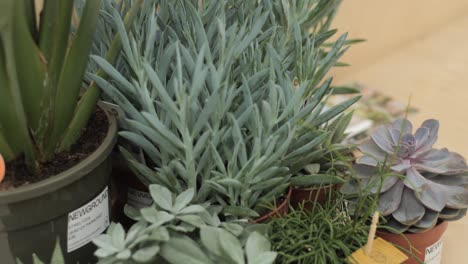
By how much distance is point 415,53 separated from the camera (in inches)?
70.6

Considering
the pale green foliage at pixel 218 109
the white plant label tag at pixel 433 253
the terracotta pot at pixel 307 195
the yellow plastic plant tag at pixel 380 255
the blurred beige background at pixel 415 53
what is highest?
the pale green foliage at pixel 218 109

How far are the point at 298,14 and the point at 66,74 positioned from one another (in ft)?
1.07

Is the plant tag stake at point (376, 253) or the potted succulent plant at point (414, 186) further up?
the potted succulent plant at point (414, 186)

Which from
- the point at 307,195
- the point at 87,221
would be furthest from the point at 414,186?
the point at 87,221

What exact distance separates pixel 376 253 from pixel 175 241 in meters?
0.24

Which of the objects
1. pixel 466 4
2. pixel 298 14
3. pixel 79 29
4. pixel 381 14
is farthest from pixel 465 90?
pixel 79 29

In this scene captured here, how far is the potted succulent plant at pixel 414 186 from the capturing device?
0.73 metres

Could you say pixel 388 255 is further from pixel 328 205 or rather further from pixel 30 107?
pixel 30 107

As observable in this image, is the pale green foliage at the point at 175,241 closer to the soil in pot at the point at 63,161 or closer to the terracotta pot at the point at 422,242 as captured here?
the soil in pot at the point at 63,161

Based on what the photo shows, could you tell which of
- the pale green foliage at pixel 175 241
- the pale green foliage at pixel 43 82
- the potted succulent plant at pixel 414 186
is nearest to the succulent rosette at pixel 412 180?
the potted succulent plant at pixel 414 186

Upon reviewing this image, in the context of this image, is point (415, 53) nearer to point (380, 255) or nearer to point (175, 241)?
point (380, 255)

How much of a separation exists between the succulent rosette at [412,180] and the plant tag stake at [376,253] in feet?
0.17

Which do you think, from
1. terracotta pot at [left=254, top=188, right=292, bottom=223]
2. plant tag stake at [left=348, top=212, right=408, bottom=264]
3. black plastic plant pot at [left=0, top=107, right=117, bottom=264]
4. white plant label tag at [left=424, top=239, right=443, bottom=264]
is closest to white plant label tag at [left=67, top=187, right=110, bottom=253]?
black plastic plant pot at [left=0, top=107, right=117, bottom=264]

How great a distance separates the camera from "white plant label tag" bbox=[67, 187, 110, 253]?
66 cm
